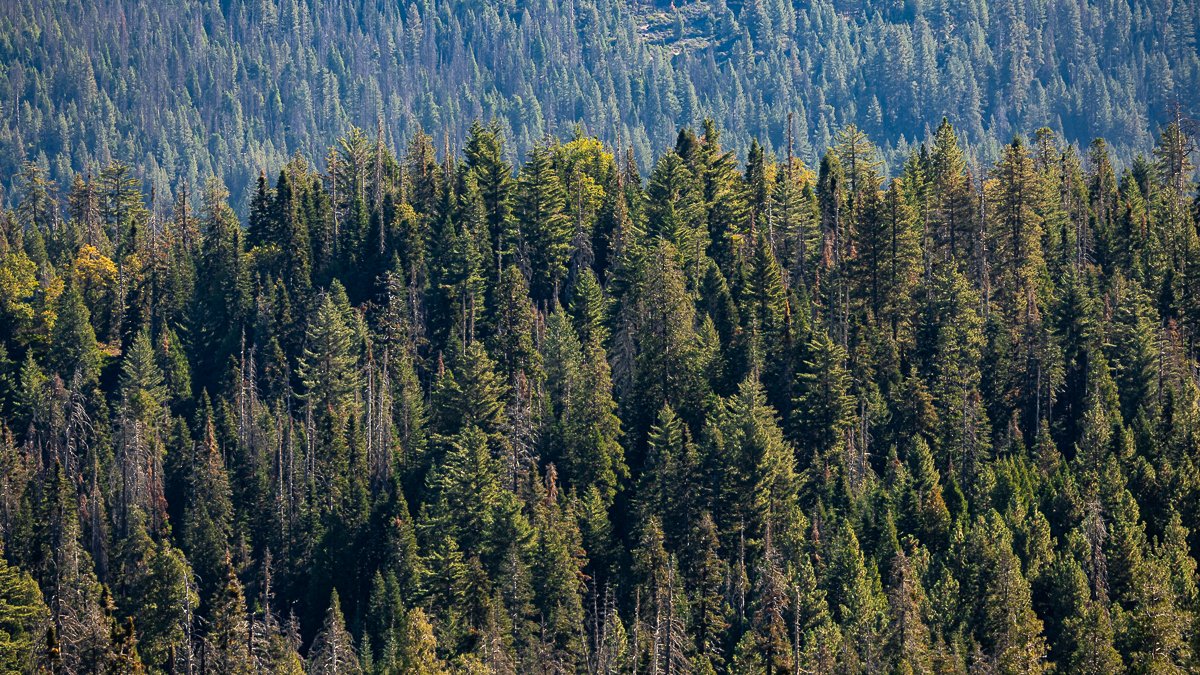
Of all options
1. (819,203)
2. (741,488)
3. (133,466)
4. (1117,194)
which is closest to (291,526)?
(133,466)

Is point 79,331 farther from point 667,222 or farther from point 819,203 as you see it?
point 819,203

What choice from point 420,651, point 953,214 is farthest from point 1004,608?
point 953,214

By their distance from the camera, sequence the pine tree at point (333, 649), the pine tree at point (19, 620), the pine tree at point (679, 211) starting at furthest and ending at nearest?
the pine tree at point (679, 211) → the pine tree at point (19, 620) → the pine tree at point (333, 649)

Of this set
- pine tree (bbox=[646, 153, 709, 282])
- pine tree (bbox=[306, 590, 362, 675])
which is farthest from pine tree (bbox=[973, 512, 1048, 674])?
pine tree (bbox=[646, 153, 709, 282])

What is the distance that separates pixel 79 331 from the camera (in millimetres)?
142875

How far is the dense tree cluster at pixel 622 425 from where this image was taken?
102 meters

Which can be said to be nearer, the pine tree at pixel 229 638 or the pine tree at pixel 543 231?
the pine tree at pixel 229 638

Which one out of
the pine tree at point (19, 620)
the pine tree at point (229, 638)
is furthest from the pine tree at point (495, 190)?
the pine tree at point (19, 620)

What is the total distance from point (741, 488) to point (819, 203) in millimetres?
32586

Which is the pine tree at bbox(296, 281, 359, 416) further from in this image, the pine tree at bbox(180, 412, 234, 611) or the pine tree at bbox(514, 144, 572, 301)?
the pine tree at bbox(514, 144, 572, 301)

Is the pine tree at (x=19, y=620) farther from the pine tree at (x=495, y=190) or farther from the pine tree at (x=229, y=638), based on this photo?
the pine tree at (x=495, y=190)

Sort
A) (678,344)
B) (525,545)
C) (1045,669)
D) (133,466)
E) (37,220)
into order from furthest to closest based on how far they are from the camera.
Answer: (37,220), (133,466), (678,344), (525,545), (1045,669)

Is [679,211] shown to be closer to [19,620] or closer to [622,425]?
[622,425]

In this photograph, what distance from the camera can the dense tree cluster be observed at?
102250 millimetres
